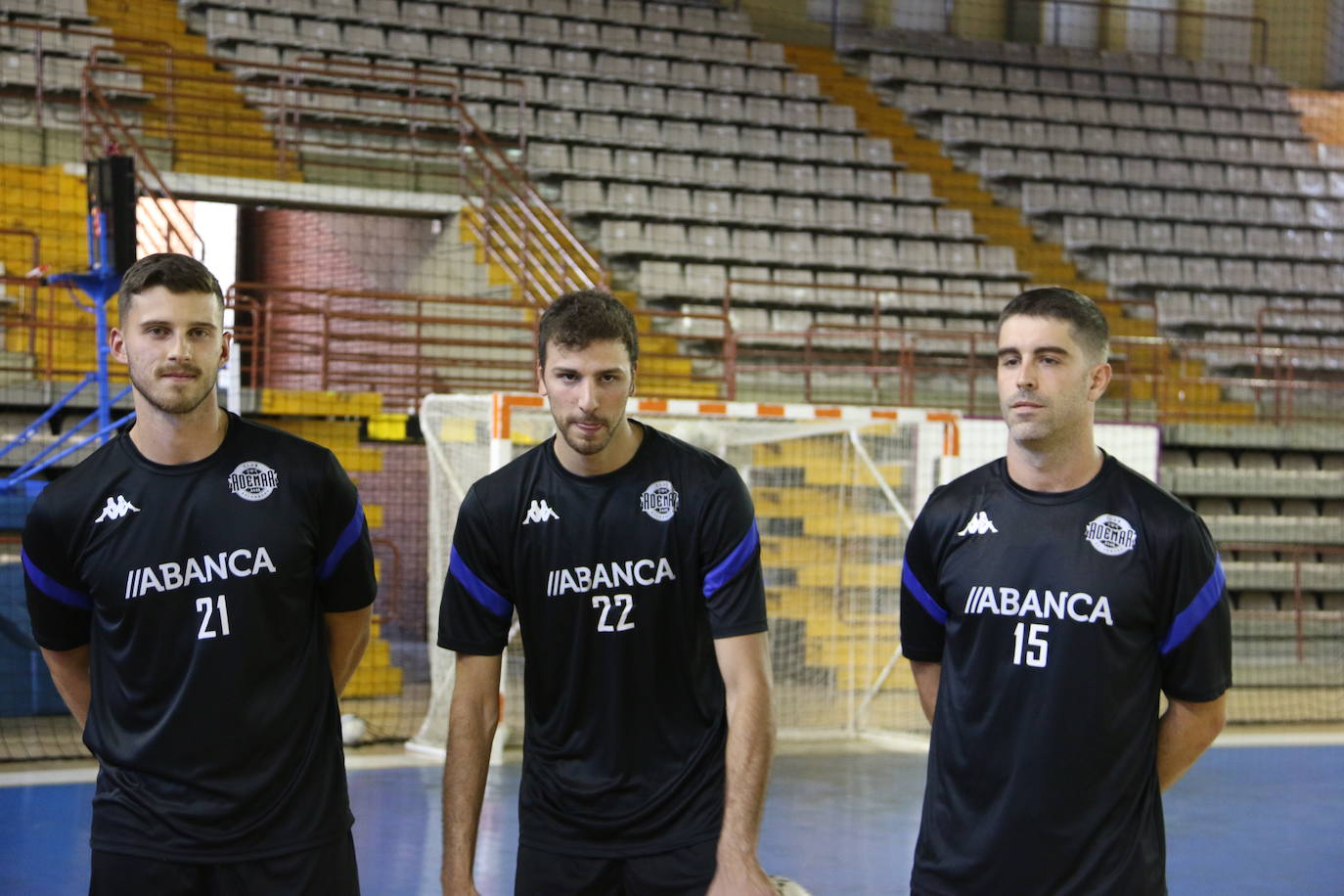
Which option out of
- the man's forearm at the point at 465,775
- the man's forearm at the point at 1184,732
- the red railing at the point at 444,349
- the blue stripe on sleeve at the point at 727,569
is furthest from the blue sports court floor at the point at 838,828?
the red railing at the point at 444,349

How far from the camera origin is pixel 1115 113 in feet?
65.5

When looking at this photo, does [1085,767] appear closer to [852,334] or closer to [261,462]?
[261,462]

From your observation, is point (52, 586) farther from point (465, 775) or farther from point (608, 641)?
point (608, 641)

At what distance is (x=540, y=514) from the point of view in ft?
10.5

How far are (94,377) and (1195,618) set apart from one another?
9223mm

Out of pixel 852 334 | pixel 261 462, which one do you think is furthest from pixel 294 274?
pixel 261 462

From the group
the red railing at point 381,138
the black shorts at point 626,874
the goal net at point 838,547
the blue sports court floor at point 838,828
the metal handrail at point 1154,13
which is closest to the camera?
the black shorts at point 626,874

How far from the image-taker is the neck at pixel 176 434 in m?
3.14

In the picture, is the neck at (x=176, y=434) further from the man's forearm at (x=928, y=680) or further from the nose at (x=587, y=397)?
the man's forearm at (x=928, y=680)

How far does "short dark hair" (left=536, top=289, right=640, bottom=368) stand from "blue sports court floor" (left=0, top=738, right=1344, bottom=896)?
352cm

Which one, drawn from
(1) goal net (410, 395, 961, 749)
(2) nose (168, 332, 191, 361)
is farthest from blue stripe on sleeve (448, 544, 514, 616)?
(1) goal net (410, 395, 961, 749)

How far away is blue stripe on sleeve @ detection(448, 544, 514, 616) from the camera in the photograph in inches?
125

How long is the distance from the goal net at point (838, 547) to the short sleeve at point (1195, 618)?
20.5ft

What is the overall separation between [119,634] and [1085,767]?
2.04 metres
